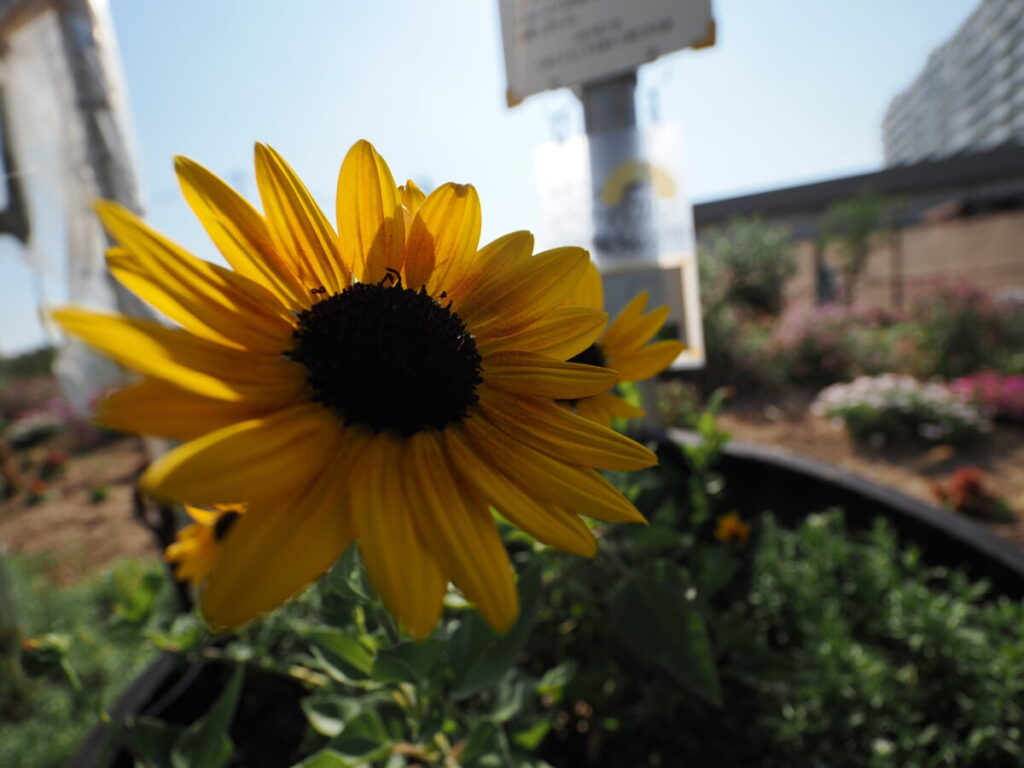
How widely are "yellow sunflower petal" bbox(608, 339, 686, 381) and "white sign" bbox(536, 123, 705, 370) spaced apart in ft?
2.98

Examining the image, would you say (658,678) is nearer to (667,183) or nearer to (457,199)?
(457,199)

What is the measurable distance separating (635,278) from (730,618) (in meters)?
0.93

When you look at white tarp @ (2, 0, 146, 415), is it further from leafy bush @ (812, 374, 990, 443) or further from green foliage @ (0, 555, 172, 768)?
leafy bush @ (812, 374, 990, 443)

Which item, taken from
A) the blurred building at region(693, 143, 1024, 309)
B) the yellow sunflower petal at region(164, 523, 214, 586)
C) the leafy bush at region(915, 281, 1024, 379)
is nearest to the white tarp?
the yellow sunflower petal at region(164, 523, 214, 586)

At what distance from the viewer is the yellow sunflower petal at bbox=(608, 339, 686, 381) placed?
1.78 ft

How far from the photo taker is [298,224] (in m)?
0.35

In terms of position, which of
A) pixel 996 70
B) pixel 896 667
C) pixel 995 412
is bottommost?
pixel 995 412


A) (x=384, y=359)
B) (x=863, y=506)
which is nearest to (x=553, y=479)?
(x=384, y=359)

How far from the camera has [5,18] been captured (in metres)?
1.22

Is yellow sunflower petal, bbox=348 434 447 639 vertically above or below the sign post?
below

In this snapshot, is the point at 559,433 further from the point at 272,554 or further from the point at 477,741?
the point at 477,741

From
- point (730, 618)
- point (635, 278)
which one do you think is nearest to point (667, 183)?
point (635, 278)

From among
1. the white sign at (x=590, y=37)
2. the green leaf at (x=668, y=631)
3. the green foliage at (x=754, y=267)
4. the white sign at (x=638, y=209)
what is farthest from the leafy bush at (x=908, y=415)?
the green foliage at (x=754, y=267)

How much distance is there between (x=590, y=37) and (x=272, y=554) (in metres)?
1.54
